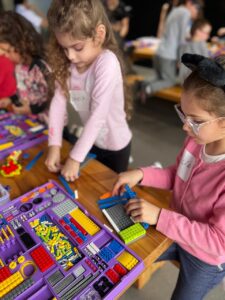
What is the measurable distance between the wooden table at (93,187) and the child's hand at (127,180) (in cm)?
3

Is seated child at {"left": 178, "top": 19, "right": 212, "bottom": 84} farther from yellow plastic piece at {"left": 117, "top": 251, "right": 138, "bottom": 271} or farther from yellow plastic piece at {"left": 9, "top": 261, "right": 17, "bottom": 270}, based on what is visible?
yellow plastic piece at {"left": 9, "top": 261, "right": 17, "bottom": 270}

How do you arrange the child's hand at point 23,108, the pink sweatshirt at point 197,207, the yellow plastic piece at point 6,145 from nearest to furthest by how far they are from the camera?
the pink sweatshirt at point 197,207 → the yellow plastic piece at point 6,145 → the child's hand at point 23,108

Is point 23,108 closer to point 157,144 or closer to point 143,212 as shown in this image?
point 143,212

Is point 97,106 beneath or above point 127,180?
above

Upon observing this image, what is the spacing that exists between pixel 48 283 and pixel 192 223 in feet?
1.25

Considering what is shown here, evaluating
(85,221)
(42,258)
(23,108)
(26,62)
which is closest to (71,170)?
(85,221)

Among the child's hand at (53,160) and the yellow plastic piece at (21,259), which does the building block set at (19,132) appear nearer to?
the child's hand at (53,160)

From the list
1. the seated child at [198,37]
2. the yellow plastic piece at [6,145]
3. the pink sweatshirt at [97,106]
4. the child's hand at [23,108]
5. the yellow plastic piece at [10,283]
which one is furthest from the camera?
the seated child at [198,37]

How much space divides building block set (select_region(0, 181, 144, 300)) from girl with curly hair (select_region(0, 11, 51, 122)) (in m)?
0.59

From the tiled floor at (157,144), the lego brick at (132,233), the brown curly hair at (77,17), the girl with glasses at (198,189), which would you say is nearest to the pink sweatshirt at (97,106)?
the brown curly hair at (77,17)

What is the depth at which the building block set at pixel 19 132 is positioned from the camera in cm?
103

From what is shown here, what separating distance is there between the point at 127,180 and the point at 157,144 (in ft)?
5.26

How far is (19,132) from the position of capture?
1110mm

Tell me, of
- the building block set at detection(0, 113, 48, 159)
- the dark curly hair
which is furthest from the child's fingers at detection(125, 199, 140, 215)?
the dark curly hair
